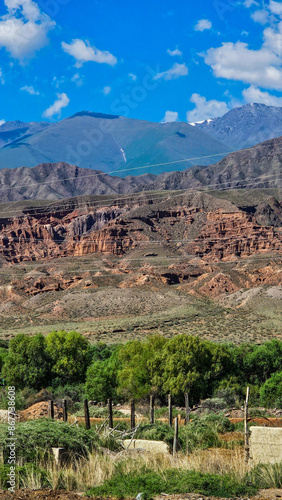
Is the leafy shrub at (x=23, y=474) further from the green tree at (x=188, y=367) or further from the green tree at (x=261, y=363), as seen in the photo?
the green tree at (x=261, y=363)

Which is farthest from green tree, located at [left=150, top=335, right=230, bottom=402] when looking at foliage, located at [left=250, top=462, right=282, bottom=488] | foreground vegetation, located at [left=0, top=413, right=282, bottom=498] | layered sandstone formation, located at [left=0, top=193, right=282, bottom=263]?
layered sandstone formation, located at [left=0, top=193, right=282, bottom=263]

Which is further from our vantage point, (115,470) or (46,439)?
(46,439)

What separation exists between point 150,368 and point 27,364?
11742 mm

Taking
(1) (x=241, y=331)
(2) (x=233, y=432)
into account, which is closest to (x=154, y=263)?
(1) (x=241, y=331)

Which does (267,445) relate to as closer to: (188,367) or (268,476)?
(268,476)

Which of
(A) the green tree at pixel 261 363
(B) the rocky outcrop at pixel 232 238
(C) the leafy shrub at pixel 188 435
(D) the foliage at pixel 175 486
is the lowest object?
(A) the green tree at pixel 261 363

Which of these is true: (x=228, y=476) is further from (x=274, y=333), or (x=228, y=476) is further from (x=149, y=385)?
(x=274, y=333)

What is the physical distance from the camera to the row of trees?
40.7 meters

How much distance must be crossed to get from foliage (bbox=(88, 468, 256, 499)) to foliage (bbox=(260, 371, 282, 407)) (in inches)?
917

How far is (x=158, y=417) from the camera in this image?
32.3 metres

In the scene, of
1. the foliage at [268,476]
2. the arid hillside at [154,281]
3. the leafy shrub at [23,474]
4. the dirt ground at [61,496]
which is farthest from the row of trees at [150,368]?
the arid hillside at [154,281]

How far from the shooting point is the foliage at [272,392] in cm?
3722

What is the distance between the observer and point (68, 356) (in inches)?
1991

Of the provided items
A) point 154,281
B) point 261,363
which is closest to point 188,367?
point 261,363
